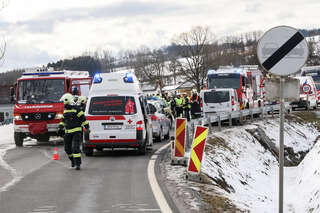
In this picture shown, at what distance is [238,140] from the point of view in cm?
2261

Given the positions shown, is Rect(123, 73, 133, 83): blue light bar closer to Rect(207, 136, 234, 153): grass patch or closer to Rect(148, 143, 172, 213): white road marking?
Rect(148, 143, 172, 213): white road marking

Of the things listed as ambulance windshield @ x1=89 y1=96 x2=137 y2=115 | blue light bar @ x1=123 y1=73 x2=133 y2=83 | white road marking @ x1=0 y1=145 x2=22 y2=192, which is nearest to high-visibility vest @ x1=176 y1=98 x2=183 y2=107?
blue light bar @ x1=123 y1=73 x2=133 y2=83

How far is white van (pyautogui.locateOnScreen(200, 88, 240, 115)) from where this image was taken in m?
29.8

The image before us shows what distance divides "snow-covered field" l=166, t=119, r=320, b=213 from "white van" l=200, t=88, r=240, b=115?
2.26 meters

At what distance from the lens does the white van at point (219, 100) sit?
29766 mm

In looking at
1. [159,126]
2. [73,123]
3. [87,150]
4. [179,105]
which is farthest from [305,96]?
[73,123]

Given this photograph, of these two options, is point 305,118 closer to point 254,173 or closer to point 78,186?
point 254,173

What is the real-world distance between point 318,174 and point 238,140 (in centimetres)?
950

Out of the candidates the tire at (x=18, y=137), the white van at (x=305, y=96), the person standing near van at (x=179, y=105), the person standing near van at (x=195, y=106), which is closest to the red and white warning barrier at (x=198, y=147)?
the tire at (x=18, y=137)

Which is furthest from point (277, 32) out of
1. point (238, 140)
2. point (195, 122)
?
point (238, 140)

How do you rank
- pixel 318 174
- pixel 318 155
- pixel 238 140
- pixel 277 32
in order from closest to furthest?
pixel 277 32 < pixel 318 174 < pixel 318 155 < pixel 238 140

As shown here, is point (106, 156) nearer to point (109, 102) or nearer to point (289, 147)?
point (109, 102)

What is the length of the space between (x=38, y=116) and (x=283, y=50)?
49.6ft

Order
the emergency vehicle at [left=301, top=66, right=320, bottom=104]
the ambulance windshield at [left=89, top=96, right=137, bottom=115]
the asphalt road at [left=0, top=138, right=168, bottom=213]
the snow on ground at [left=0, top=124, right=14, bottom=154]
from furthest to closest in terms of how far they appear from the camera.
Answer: the emergency vehicle at [left=301, top=66, right=320, bottom=104]
the snow on ground at [left=0, top=124, right=14, bottom=154]
the ambulance windshield at [left=89, top=96, right=137, bottom=115]
the asphalt road at [left=0, top=138, right=168, bottom=213]
